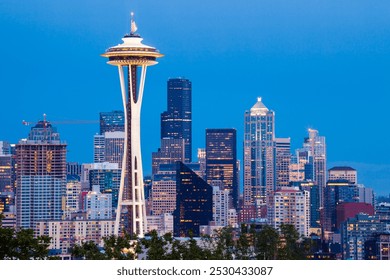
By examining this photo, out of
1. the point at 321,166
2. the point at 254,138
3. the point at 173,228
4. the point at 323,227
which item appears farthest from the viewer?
the point at 254,138

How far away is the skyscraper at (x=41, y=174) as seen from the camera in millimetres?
38188

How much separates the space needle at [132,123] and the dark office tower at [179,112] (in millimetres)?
3791

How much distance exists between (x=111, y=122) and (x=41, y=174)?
4085mm

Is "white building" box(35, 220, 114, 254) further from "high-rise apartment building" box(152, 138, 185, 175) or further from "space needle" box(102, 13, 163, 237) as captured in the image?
"high-rise apartment building" box(152, 138, 185, 175)

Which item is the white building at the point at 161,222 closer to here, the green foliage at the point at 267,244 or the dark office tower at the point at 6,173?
the dark office tower at the point at 6,173

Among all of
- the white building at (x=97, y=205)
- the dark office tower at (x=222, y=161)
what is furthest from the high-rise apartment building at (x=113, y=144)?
the dark office tower at (x=222, y=161)

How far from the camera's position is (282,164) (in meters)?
41.1

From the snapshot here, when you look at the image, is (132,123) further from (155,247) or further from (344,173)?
(155,247)

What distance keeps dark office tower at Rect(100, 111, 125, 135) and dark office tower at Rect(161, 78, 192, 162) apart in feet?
6.71

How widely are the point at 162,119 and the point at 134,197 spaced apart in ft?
26.2

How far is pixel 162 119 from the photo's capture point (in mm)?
41000

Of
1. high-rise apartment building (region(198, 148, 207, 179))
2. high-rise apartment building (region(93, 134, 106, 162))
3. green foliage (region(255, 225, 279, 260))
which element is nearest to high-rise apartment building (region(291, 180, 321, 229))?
high-rise apartment building (region(198, 148, 207, 179))
